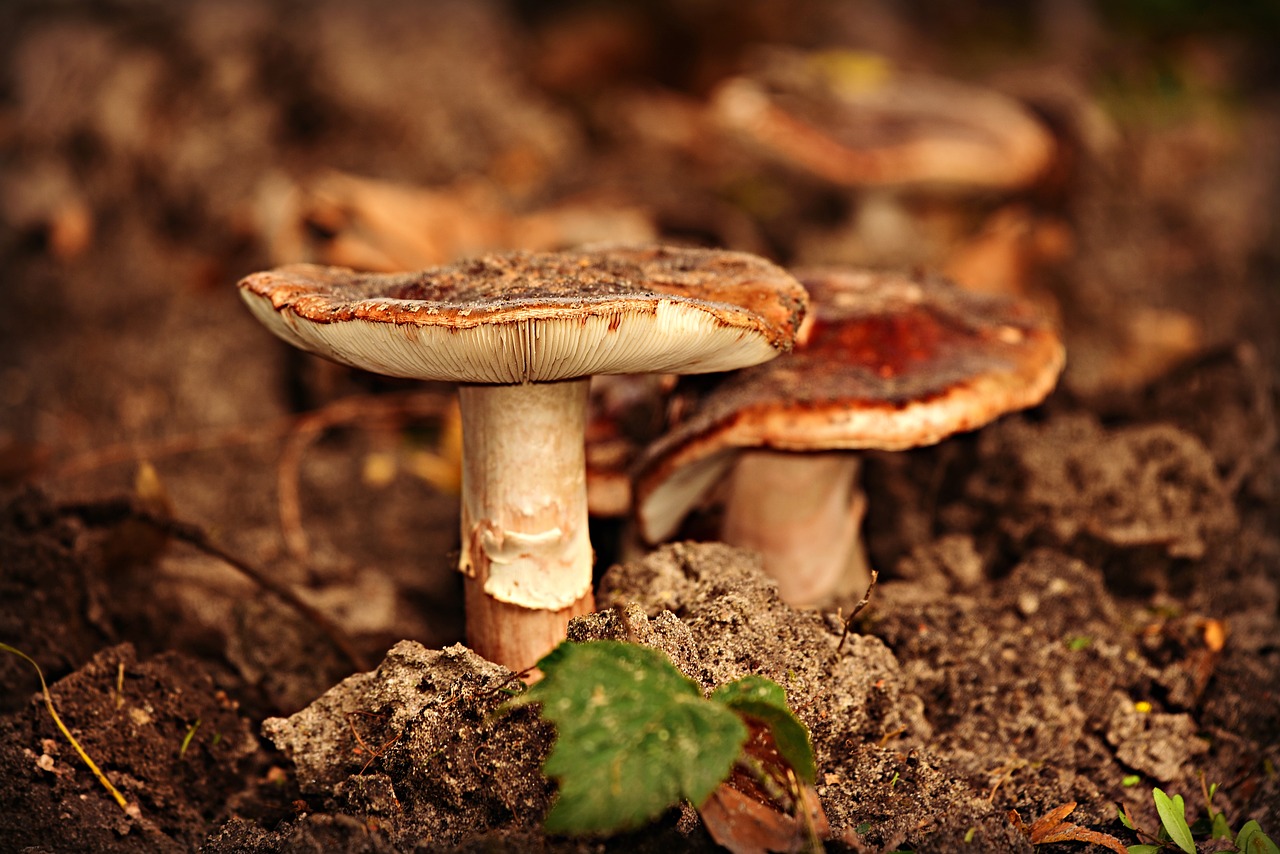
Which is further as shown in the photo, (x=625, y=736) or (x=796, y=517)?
(x=796, y=517)

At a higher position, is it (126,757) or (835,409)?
(835,409)

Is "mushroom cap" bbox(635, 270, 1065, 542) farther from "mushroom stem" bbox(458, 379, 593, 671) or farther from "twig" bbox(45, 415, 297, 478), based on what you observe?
"twig" bbox(45, 415, 297, 478)

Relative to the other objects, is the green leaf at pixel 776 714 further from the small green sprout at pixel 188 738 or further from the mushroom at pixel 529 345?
the small green sprout at pixel 188 738

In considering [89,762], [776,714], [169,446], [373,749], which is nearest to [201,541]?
[89,762]

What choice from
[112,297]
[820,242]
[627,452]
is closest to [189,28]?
[112,297]

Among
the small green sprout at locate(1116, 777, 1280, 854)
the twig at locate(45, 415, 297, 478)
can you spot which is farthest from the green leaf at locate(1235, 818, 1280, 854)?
the twig at locate(45, 415, 297, 478)

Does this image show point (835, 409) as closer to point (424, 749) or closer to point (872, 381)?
point (872, 381)
